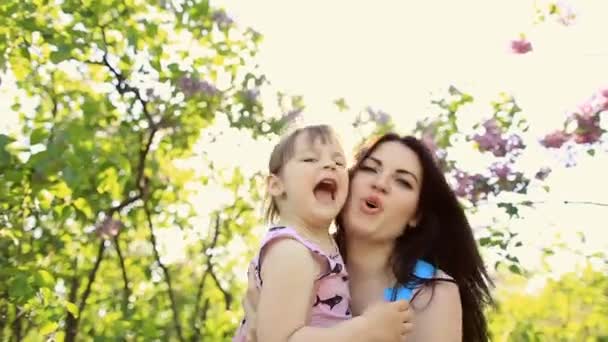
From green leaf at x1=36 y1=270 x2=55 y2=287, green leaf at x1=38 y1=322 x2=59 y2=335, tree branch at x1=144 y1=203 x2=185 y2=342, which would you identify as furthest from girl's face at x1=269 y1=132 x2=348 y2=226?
tree branch at x1=144 y1=203 x2=185 y2=342

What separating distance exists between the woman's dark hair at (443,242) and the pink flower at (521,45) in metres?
2.01

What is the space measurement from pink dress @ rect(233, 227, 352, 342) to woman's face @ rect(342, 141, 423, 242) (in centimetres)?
15

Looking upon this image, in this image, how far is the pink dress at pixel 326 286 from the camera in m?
2.44

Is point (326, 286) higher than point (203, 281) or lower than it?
higher

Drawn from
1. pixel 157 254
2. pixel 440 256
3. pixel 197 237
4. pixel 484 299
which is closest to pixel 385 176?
pixel 440 256

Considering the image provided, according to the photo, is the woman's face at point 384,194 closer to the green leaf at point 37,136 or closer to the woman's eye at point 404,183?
the woman's eye at point 404,183

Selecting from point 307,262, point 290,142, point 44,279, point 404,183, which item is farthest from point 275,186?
point 44,279

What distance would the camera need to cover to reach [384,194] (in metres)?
2.72

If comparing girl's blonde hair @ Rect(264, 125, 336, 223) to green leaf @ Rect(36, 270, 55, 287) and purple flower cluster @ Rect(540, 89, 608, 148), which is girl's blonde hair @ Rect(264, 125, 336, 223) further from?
purple flower cluster @ Rect(540, 89, 608, 148)

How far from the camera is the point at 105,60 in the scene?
4812mm

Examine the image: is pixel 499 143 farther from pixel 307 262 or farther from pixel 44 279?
pixel 307 262

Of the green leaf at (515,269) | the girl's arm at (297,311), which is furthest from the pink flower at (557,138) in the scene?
the girl's arm at (297,311)

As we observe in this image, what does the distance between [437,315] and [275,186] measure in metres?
0.46

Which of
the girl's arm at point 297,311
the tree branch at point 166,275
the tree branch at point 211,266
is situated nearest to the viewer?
the girl's arm at point 297,311
